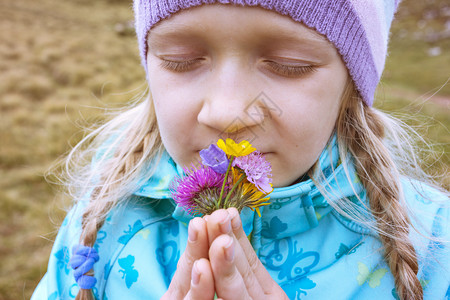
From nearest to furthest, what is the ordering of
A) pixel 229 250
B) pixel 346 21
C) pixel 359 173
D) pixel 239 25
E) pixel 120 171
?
pixel 229 250 < pixel 239 25 < pixel 346 21 < pixel 359 173 < pixel 120 171

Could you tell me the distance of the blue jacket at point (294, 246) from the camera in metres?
1.66

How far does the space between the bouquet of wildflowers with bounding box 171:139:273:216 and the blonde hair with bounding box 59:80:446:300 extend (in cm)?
74

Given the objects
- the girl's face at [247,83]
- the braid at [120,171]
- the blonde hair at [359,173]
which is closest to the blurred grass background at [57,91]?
the blonde hair at [359,173]

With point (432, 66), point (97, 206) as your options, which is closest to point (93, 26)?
point (432, 66)

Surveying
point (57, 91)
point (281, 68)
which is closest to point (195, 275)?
point (281, 68)

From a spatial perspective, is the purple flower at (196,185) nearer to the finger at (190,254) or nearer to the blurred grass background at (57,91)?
the finger at (190,254)

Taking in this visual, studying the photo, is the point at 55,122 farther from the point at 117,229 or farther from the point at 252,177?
the point at 252,177

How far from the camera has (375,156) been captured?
1791 mm

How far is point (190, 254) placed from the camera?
100 cm

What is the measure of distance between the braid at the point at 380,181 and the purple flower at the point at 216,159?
2.98 ft

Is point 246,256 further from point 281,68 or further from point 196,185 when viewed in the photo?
point 281,68

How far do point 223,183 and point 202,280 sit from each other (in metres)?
0.25

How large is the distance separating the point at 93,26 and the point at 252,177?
17.1 m

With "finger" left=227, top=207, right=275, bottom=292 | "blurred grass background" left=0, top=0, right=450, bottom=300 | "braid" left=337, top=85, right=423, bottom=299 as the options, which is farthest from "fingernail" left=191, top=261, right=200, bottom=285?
"blurred grass background" left=0, top=0, right=450, bottom=300
